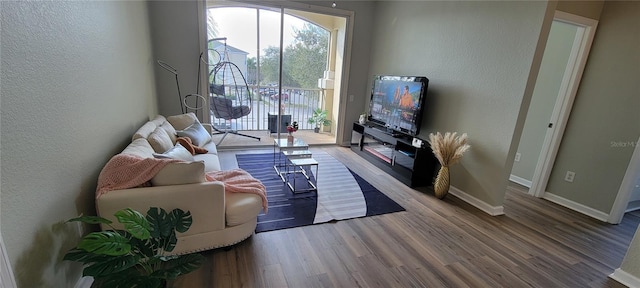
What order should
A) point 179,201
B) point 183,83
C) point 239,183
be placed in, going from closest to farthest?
point 179,201
point 239,183
point 183,83

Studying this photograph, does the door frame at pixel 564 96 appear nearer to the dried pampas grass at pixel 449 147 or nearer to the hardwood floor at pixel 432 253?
the hardwood floor at pixel 432 253

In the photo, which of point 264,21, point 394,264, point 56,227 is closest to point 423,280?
point 394,264

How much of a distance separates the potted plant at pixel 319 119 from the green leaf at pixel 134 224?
4.83 m

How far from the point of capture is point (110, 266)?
116 cm

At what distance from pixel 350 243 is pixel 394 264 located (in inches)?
14.5

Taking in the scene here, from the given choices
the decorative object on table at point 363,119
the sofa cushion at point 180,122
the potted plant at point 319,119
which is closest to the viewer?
the sofa cushion at point 180,122

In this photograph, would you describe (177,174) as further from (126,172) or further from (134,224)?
(134,224)

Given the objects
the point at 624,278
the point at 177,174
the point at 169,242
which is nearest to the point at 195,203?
the point at 177,174

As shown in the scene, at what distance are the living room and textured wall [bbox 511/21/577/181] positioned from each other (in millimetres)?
287

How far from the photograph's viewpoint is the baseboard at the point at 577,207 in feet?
9.14

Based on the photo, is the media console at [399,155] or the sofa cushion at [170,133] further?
the media console at [399,155]

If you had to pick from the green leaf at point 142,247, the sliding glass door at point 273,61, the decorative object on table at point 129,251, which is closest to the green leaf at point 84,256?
the decorative object on table at point 129,251

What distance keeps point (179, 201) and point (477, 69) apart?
3089 millimetres

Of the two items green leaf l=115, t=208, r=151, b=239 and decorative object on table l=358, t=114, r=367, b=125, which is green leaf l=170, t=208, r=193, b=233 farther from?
decorative object on table l=358, t=114, r=367, b=125
